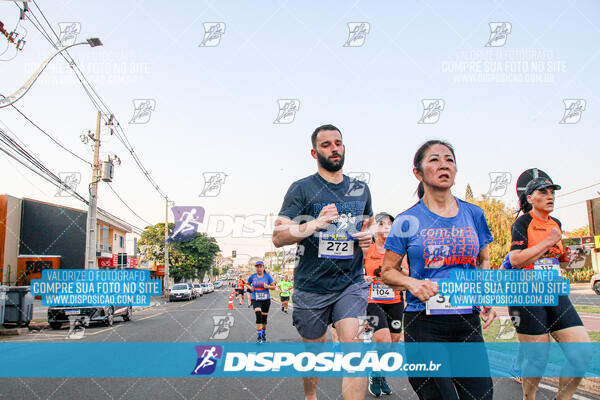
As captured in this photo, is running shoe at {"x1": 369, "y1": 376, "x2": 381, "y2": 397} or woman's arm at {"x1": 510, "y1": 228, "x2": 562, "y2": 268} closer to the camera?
woman's arm at {"x1": 510, "y1": 228, "x2": 562, "y2": 268}

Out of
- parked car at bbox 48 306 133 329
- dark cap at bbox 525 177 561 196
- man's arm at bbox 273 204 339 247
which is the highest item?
dark cap at bbox 525 177 561 196

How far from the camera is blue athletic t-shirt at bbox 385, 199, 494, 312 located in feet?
9.14

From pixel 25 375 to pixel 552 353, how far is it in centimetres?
811

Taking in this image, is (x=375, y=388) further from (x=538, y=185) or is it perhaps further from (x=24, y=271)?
(x=24, y=271)

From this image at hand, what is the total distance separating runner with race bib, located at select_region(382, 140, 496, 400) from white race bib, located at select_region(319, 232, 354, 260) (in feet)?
2.87

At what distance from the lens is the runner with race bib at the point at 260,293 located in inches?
382

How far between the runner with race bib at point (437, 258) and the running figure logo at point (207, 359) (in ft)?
15.3

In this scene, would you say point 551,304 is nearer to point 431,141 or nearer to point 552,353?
point 431,141

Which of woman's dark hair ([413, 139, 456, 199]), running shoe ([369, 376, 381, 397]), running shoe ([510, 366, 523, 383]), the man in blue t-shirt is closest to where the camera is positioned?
woman's dark hair ([413, 139, 456, 199])

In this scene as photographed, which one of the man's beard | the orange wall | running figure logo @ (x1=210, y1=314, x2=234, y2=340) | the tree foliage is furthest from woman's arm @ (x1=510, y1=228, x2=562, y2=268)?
the tree foliage

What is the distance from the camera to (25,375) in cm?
650

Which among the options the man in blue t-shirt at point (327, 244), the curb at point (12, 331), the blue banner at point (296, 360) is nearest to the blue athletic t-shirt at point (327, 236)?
the man in blue t-shirt at point (327, 244)

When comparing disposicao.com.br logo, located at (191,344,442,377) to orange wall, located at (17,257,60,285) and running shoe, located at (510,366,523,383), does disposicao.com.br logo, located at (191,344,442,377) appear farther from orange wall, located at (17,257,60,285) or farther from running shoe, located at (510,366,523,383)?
orange wall, located at (17,257,60,285)

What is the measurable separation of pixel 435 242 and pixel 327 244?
1184mm
